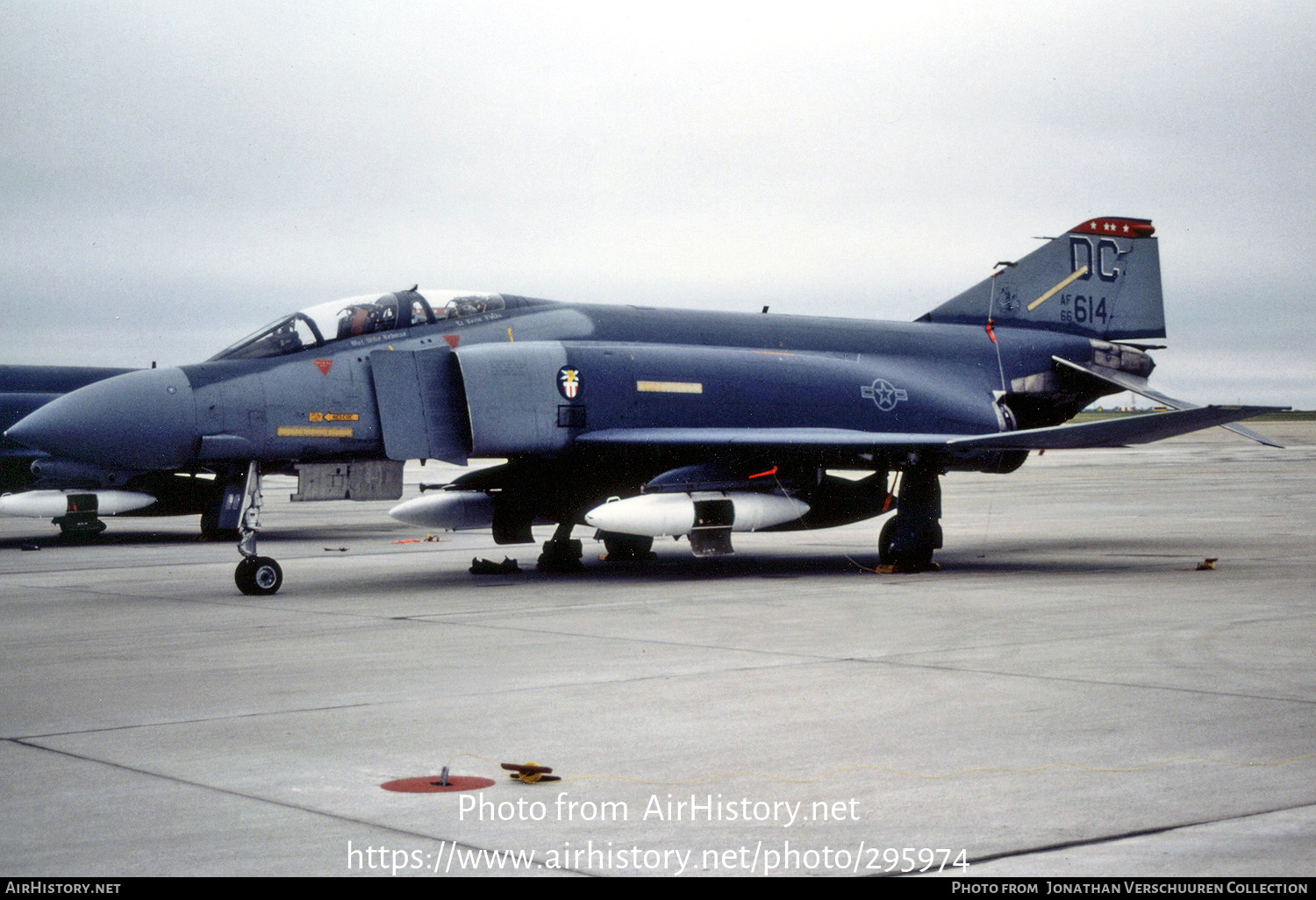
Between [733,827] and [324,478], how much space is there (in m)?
9.41

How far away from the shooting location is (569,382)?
14195 millimetres

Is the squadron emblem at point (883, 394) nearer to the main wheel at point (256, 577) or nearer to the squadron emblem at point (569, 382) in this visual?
the squadron emblem at point (569, 382)

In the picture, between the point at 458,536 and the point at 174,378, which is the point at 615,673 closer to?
the point at 174,378

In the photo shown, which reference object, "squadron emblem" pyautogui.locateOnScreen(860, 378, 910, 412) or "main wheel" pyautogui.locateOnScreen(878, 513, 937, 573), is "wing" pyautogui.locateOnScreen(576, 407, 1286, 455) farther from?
"squadron emblem" pyautogui.locateOnScreen(860, 378, 910, 412)

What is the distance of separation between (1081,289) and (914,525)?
6120 millimetres

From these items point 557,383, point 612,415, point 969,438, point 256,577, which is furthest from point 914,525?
point 256,577

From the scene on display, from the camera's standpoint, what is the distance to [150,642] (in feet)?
31.0

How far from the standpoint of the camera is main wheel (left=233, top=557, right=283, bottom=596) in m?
12.5

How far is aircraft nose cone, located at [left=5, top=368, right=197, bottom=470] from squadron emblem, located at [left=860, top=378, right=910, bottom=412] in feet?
26.4

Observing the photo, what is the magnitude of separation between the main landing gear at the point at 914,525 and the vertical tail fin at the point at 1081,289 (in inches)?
184

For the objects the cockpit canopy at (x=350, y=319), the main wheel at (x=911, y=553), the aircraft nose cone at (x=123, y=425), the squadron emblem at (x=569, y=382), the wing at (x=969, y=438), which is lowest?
the main wheel at (x=911, y=553)

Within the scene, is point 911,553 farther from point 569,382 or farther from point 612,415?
point 569,382

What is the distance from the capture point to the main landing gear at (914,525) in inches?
573

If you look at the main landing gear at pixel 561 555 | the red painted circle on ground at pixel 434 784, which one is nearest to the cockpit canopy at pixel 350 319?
the main landing gear at pixel 561 555
